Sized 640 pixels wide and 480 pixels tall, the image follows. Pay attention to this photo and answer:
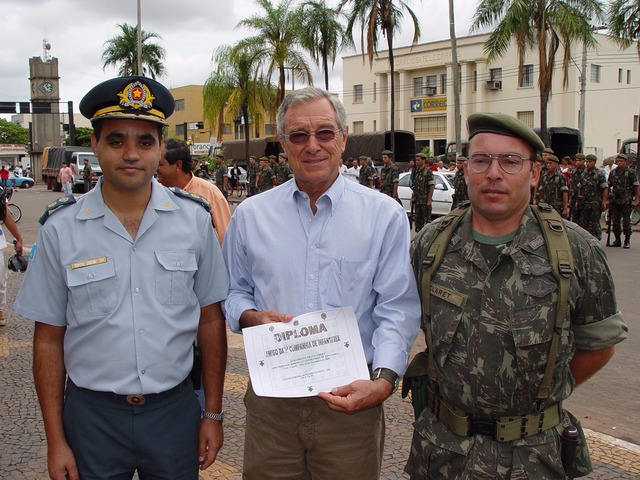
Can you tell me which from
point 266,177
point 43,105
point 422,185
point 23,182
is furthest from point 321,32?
point 43,105

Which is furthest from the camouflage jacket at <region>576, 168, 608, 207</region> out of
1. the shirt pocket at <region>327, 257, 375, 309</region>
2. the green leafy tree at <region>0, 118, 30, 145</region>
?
the green leafy tree at <region>0, 118, 30, 145</region>

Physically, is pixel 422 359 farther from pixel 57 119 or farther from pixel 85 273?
pixel 57 119

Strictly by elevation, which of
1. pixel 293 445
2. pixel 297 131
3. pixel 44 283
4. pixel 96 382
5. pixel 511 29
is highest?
pixel 511 29

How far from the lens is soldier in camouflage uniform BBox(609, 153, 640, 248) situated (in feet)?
42.3

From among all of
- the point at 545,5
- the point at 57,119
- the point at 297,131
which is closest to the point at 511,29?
the point at 545,5

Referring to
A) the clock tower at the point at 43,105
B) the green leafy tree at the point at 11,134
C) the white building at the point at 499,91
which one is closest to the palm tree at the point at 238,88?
the white building at the point at 499,91

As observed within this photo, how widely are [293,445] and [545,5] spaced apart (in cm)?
2245

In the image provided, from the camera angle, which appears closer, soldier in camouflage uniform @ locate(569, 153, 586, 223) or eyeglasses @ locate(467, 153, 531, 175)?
eyeglasses @ locate(467, 153, 531, 175)

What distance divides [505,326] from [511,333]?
0.10ft

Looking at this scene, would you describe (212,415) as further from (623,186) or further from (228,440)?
(623,186)

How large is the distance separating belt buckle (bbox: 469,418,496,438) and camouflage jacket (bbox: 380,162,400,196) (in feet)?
49.2

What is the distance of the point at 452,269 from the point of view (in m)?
2.27

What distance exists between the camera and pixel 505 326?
217 centimetres

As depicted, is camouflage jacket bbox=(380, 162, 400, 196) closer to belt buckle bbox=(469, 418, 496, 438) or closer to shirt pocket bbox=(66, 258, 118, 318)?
belt buckle bbox=(469, 418, 496, 438)
